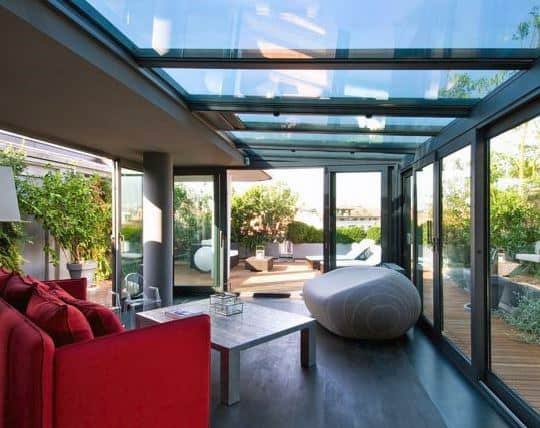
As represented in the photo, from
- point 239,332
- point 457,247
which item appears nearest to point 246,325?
point 239,332

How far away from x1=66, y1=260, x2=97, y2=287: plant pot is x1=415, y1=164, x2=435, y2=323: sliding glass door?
15.5ft

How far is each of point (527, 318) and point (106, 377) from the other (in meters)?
2.43

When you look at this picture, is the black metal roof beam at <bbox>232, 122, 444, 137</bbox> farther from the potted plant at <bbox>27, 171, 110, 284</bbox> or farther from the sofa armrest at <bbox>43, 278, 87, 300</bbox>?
the potted plant at <bbox>27, 171, 110, 284</bbox>

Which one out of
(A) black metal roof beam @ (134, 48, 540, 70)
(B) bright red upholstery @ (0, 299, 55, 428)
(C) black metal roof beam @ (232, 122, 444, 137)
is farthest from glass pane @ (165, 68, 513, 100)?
(B) bright red upholstery @ (0, 299, 55, 428)

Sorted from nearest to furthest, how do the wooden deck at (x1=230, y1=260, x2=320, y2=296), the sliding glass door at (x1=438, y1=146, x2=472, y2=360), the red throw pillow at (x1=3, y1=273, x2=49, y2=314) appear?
the red throw pillow at (x1=3, y1=273, x2=49, y2=314), the sliding glass door at (x1=438, y1=146, x2=472, y2=360), the wooden deck at (x1=230, y1=260, x2=320, y2=296)

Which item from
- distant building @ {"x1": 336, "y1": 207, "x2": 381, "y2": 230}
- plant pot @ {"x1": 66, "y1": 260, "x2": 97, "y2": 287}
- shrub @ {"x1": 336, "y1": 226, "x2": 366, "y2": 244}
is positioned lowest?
plant pot @ {"x1": 66, "y1": 260, "x2": 97, "y2": 287}

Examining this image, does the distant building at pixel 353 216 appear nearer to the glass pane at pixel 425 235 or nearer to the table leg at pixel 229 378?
the glass pane at pixel 425 235

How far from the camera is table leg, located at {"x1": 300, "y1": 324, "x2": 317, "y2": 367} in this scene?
12.1 feet

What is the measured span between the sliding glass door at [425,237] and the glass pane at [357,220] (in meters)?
1.30

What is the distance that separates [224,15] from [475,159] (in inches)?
87.9

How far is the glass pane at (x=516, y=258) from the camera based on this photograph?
8.11 ft

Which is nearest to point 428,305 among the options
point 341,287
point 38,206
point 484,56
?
point 341,287

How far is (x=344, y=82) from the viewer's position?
3.16 metres

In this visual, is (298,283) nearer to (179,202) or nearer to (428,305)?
(179,202)
